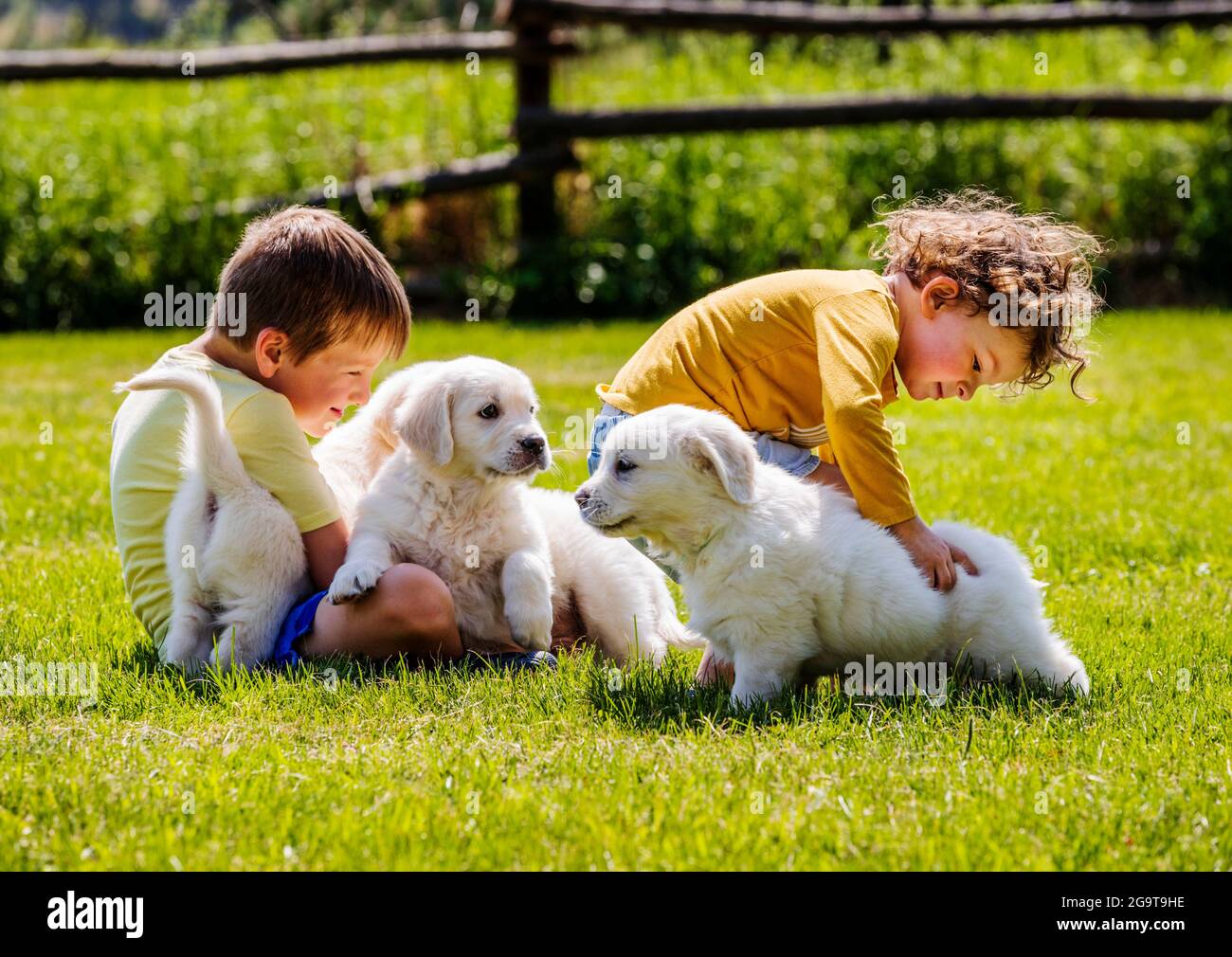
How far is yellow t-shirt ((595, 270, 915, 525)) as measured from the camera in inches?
150

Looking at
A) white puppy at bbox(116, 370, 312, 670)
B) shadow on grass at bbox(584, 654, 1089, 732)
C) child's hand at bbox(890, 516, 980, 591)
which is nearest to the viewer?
shadow on grass at bbox(584, 654, 1089, 732)

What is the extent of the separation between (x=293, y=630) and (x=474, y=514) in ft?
1.97

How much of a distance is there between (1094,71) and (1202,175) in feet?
5.79

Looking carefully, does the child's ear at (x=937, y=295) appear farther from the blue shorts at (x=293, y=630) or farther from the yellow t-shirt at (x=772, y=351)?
the blue shorts at (x=293, y=630)

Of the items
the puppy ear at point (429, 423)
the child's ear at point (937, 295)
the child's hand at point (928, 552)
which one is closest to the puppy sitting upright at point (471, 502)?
the puppy ear at point (429, 423)

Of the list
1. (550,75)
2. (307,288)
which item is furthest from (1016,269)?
(550,75)

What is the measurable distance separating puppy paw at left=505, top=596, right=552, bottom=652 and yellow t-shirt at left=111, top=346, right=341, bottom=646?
578 mm

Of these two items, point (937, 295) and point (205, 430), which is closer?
point (205, 430)

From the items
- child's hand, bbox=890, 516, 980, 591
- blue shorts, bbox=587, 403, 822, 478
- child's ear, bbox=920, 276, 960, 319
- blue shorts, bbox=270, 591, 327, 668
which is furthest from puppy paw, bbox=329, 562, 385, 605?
child's ear, bbox=920, 276, 960, 319

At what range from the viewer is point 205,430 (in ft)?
11.7

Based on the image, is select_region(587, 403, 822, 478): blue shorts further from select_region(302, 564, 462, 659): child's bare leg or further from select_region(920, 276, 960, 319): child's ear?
select_region(302, 564, 462, 659): child's bare leg

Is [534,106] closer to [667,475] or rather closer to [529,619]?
[529,619]

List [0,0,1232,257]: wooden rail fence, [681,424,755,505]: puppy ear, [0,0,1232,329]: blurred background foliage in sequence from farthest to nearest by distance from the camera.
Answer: [0,0,1232,329]: blurred background foliage < [0,0,1232,257]: wooden rail fence < [681,424,755,505]: puppy ear
